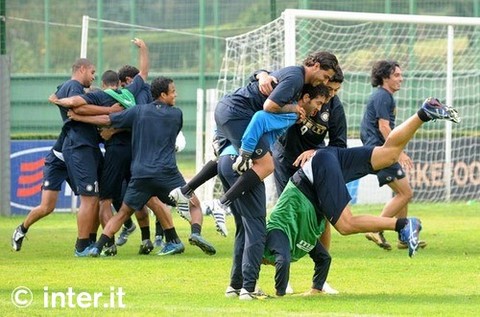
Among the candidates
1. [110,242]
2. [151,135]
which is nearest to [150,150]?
[151,135]

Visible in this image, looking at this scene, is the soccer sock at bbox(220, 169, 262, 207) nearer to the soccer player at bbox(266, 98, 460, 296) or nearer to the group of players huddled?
the group of players huddled

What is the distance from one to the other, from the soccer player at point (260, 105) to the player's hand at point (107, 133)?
455cm

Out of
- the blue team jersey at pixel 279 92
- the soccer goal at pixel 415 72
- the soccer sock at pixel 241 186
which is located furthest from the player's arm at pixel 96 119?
the soccer goal at pixel 415 72

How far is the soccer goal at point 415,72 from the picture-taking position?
24.4 metres

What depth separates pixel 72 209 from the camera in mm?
24156

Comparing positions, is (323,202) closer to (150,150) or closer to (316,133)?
(316,133)

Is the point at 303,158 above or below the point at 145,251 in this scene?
above

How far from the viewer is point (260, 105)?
11.2 meters

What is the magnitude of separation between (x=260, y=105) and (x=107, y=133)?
15.9 ft

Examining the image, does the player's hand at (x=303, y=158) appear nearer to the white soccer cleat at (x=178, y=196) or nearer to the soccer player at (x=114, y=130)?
the white soccer cleat at (x=178, y=196)

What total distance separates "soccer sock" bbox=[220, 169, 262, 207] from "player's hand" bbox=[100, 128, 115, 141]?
525 cm

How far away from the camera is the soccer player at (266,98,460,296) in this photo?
10.7 m

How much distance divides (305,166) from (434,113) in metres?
1.17

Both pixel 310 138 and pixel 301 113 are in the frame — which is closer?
pixel 301 113
